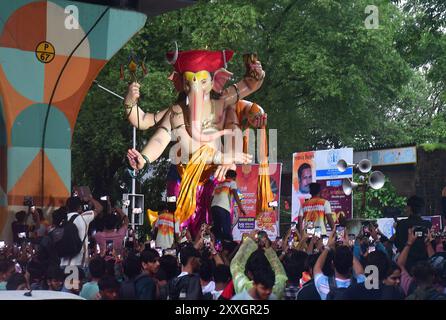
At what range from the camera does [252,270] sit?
25.9 feet

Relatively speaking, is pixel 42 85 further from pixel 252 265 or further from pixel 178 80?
pixel 252 265

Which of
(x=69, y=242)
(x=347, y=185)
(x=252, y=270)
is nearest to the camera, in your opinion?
(x=252, y=270)

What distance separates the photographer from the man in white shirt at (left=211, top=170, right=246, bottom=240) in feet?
52.3

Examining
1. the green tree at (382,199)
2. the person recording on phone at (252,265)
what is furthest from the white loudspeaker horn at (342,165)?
the person recording on phone at (252,265)

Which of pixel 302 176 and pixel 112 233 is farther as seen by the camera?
pixel 302 176

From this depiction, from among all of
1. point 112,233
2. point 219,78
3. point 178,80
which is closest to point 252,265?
point 112,233

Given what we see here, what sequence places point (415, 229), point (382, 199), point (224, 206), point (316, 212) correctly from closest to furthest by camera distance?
point (415, 229)
point (316, 212)
point (224, 206)
point (382, 199)

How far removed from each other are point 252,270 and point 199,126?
850 centimetres

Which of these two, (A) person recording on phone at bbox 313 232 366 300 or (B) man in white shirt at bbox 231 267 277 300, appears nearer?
(B) man in white shirt at bbox 231 267 277 300

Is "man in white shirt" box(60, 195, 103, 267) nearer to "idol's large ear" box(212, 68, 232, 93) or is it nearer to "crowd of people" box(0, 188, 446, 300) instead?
"crowd of people" box(0, 188, 446, 300)

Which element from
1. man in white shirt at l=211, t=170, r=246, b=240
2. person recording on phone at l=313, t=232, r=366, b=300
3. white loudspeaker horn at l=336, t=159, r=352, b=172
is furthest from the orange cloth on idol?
person recording on phone at l=313, t=232, r=366, b=300

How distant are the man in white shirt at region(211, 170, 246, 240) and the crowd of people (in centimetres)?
313

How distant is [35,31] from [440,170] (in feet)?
40.5
